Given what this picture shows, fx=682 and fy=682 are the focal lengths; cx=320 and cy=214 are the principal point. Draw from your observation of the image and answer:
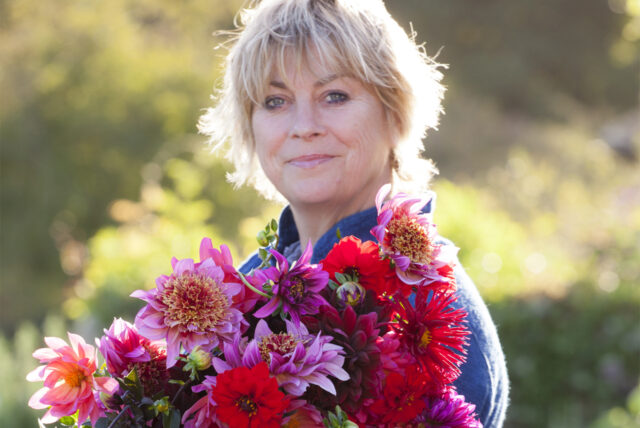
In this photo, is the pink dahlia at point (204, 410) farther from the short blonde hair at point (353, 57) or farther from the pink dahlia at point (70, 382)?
the short blonde hair at point (353, 57)

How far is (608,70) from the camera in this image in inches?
900

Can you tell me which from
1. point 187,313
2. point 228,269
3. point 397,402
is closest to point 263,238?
point 228,269

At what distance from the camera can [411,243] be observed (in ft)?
3.64

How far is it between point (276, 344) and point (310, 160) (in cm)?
81

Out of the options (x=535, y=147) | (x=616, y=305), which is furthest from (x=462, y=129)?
(x=616, y=305)

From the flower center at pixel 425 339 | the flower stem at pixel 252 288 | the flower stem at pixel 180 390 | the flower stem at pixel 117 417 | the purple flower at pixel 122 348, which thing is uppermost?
the flower stem at pixel 252 288

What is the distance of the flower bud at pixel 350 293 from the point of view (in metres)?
1.04

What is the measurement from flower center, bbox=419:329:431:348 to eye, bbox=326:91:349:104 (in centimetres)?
82

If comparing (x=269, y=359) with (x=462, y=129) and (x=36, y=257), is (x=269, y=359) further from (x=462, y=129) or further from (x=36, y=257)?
(x=462, y=129)

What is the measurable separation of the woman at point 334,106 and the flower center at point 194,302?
2.26 feet

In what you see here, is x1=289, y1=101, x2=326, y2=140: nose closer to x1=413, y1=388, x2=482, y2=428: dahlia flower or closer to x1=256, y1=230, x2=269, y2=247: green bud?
x1=256, y1=230, x2=269, y2=247: green bud

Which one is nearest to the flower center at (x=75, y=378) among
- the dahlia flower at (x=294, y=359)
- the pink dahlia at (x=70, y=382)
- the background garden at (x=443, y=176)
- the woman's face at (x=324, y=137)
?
the pink dahlia at (x=70, y=382)

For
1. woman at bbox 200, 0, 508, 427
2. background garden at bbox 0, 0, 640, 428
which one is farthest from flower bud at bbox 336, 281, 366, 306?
background garden at bbox 0, 0, 640, 428

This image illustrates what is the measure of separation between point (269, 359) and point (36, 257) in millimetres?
11878
